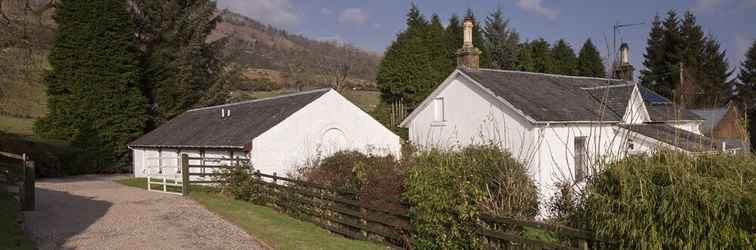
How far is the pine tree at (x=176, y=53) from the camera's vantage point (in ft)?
128

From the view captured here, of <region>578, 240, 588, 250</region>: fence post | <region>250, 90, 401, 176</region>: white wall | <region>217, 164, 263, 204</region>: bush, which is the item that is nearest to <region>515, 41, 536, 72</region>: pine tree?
<region>250, 90, 401, 176</region>: white wall

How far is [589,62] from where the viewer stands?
56188 mm

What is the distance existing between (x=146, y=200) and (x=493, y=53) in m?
42.4

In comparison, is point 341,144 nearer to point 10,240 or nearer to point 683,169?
point 10,240

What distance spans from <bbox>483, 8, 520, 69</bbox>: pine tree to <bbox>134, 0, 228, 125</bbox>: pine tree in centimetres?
2580

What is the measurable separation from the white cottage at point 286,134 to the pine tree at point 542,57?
109ft

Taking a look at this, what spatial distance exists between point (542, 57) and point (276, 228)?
46.3m

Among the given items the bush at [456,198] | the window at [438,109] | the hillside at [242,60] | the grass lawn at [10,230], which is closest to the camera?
the bush at [456,198]

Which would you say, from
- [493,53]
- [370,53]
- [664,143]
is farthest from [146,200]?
[370,53]

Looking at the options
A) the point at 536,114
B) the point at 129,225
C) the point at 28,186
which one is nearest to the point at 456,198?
the point at 129,225

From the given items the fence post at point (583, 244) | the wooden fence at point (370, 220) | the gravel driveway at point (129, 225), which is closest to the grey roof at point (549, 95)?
the wooden fence at point (370, 220)

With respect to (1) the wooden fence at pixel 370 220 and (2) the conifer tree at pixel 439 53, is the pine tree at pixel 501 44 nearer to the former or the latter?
(2) the conifer tree at pixel 439 53

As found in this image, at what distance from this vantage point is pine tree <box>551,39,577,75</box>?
55250 millimetres

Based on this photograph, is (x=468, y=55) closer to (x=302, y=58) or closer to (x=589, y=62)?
(x=589, y=62)
